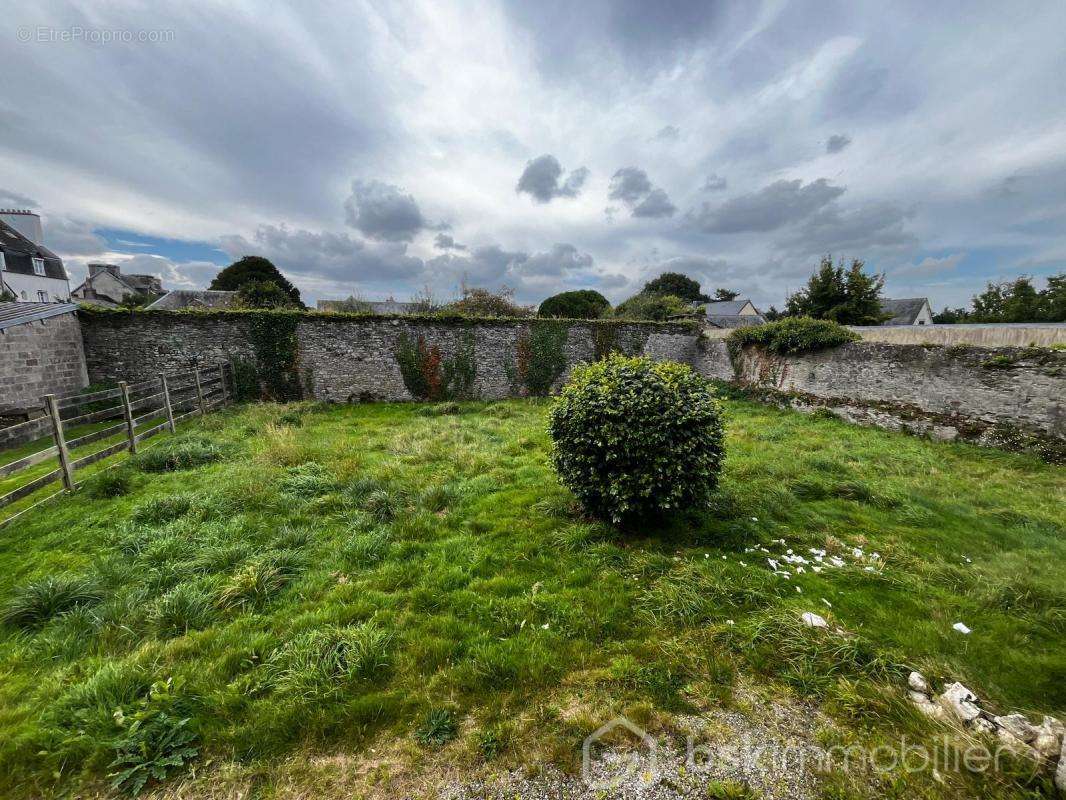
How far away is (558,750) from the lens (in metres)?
2.35

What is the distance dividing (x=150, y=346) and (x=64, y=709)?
15.0m

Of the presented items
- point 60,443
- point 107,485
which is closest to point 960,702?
point 107,485

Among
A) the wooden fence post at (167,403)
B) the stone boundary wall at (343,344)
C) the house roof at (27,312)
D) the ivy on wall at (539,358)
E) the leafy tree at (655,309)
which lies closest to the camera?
the wooden fence post at (167,403)

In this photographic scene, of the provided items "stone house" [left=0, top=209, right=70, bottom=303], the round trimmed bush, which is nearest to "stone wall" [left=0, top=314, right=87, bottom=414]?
the round trimmed bush

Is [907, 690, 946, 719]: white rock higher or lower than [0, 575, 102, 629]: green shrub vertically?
higher

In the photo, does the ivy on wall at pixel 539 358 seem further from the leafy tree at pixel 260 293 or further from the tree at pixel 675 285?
the tree at pixel 675 285

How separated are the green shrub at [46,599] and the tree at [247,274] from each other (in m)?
38.7

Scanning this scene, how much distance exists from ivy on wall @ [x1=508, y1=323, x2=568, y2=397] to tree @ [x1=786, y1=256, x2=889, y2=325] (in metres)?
14.7

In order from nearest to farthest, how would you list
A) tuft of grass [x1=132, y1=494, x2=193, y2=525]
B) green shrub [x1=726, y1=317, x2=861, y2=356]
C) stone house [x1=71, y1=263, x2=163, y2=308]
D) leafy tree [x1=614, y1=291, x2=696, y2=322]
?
tuft of grass [x1=132, y1=494, x2=193, y2=525], green shrub [x1=726, y1=317, x2=861, y2=356], leafy tree [x1=614, y1=291, x2=696, y2=322], stone house [x1=71, y1=263, x2=163, y2=308]

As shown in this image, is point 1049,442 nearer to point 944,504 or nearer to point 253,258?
point 944,504

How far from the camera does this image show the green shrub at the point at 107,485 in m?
5.79

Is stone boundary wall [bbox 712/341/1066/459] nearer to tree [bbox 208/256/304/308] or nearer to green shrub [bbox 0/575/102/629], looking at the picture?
green shrub [bbox 0/575/102/629]

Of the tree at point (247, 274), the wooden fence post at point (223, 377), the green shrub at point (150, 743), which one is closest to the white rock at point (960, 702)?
the green shrub at point (150, 743)

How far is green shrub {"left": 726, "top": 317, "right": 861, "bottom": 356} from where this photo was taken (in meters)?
12.7
